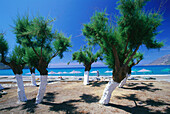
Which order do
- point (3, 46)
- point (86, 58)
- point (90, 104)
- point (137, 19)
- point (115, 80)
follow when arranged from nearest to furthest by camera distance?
point (137, 19), point (115, 80), point (90, 104), point (3, 46), point (86, 58)

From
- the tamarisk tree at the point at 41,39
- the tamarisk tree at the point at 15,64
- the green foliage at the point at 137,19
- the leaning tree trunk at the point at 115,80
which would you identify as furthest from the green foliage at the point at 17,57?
the green foliage at the point at 137,19

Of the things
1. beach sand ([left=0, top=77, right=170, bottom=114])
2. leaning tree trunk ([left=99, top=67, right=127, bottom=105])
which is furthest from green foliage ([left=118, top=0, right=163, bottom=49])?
beach sand ([left=0, top=77, right=170, bottom=114])

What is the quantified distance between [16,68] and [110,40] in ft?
28.9

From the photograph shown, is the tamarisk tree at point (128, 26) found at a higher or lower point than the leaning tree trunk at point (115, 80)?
higher

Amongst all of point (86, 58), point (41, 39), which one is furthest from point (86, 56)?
point (41, 39)

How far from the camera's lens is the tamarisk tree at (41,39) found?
5.56 metres

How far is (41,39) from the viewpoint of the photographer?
21.4 ft

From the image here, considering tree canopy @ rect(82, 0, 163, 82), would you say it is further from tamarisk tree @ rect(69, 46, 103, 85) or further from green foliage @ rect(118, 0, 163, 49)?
tamarisk tree @ rect(69, 46, 103, 85)

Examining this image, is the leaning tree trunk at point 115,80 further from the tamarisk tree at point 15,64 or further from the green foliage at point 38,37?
the tamarisk tree at point 15,64

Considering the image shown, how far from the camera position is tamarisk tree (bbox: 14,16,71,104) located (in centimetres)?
556

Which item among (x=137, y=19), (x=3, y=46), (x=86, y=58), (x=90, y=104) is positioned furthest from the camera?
(x=86, y=58)

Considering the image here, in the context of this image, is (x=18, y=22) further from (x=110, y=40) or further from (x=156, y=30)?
A: (x=156, y=30)

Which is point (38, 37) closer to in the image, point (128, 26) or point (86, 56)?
point (128, 26)

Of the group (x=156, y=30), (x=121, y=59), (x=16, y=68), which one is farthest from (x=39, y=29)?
(x=156, y=30)
